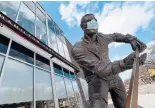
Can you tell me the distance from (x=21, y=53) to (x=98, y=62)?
16.7 ft

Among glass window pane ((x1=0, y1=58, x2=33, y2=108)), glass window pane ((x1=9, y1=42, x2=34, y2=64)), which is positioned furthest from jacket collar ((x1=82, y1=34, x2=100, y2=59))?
glass window pane ((x1=9, y1=42, x2=34, y2=64))

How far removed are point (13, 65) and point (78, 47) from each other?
13.7 ft

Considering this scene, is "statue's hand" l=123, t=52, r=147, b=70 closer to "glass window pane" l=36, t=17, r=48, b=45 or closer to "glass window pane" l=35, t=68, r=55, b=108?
"glass window pane" l=35, t=68, r=55, b=108

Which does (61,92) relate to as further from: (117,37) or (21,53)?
(117,37)

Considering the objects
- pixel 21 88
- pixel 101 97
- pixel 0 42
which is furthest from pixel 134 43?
pixel 21 88

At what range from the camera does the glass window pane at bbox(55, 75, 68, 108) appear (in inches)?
359

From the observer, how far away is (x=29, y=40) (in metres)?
6.69

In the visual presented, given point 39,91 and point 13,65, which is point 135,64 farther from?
point 39,91

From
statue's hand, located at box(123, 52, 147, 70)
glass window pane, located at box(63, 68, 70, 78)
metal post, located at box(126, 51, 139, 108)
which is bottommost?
metal post, located at box(126, 51, 139, 108)

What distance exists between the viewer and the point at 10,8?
20.9 feet

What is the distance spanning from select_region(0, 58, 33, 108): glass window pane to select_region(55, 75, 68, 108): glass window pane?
277 centimetres

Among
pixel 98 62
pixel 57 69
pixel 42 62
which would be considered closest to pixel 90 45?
pixel 98 62

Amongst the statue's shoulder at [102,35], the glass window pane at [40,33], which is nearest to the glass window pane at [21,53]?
the glass window pane at [40,33]

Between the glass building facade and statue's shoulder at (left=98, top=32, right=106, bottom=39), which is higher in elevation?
the glass building facade
